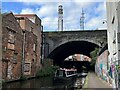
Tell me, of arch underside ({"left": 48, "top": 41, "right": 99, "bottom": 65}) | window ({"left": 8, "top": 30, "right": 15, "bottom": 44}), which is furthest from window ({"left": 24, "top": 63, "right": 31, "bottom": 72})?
arch underside ({"left": 48, "top": 41, "right": 99, "bottom": 65})

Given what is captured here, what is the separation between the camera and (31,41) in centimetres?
4691

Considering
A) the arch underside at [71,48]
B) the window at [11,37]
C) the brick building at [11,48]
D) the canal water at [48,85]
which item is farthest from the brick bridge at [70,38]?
the canal water at [48,85]

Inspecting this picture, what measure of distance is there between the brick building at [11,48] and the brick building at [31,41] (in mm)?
3099

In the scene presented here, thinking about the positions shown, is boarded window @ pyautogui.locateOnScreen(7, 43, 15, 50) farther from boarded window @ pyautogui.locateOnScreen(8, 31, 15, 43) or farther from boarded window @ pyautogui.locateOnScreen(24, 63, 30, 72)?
boarded window @ pyautogui.locateOnScreen(24, 63, 30, 72)

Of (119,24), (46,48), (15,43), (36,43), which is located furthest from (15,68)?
(119,24)

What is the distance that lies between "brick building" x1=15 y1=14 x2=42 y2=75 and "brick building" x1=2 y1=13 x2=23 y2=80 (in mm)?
3099

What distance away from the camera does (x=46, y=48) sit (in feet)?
Answer: 189

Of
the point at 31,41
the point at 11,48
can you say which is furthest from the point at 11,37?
the point at 31,41

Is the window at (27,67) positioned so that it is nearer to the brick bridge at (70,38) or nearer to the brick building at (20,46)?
the brick building at (20,46)

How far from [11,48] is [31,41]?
1058 cm

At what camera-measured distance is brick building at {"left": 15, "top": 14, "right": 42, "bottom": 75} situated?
43.4m

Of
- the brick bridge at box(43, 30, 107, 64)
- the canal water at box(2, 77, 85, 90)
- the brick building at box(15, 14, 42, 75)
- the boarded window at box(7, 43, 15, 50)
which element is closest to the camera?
the canal water at box(2, 77, 85, 90)

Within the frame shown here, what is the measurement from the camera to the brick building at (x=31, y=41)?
4344 cm

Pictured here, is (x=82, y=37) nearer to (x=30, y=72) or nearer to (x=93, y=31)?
(x=93, y=31)
